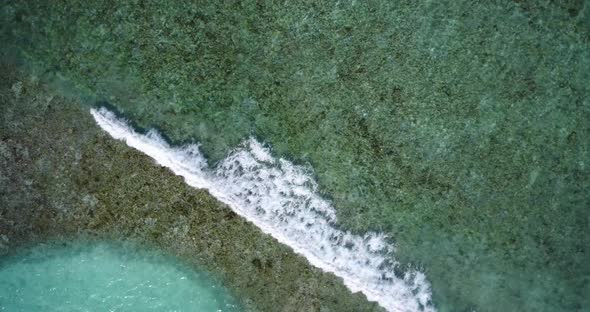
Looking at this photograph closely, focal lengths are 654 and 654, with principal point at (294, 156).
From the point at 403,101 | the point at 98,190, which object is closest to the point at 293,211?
the point at 403,101

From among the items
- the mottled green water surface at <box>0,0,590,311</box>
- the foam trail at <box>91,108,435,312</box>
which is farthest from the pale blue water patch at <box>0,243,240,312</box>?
the mottled green water surface at <box>0,0,590,311</box>

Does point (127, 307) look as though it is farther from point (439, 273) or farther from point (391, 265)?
point (439, 273)

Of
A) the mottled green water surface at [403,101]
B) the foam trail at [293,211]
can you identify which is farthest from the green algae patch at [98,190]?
the mottled green water surface at [403,101]

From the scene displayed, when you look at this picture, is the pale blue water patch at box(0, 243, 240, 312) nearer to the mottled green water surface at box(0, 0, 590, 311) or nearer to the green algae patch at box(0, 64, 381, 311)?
the green algae patch at box(0, 64, 381, 311)

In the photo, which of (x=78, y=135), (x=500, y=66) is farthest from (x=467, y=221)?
(x=78, y=135)

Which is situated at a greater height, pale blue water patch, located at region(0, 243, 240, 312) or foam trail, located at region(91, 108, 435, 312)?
foam trail, located at region(91, 108, 435, 312)

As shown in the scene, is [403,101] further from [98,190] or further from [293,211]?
[98,190]
